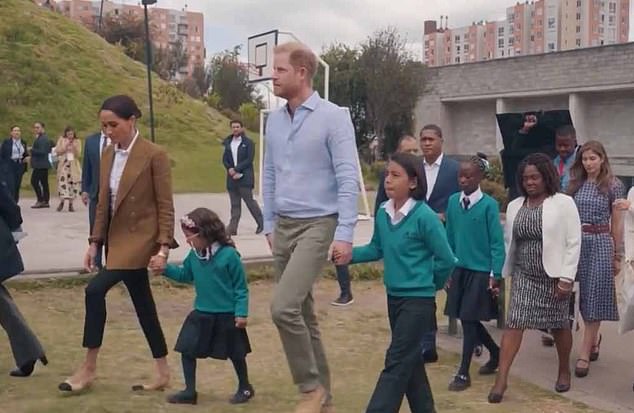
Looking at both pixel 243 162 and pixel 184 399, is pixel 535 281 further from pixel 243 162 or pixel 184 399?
pixel 243 162

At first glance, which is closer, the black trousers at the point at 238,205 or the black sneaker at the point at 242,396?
the black sneaker at the point at 242,396

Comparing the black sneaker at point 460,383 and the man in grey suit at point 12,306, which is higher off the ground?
the man in grey suit at point 12,306

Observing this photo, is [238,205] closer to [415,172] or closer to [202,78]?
[415,172]

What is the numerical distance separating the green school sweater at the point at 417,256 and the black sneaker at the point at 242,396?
135cm

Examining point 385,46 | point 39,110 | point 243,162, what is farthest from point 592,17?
point 243,162

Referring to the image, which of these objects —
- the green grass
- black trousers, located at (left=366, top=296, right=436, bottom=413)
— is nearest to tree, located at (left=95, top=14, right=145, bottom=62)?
the green grass

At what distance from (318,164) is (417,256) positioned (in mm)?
737

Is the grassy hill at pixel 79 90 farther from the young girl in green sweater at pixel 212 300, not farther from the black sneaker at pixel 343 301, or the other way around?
the young girl in green sweater at pixel 212 300

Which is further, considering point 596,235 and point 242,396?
point 596,235

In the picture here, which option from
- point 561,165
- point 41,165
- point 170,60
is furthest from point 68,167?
point 170,60

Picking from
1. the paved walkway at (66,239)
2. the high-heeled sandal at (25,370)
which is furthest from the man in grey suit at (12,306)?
the paved walkway at (66,239)

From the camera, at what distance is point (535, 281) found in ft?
19.6

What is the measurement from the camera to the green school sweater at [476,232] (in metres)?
6.50

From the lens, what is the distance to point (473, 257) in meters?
6.67
